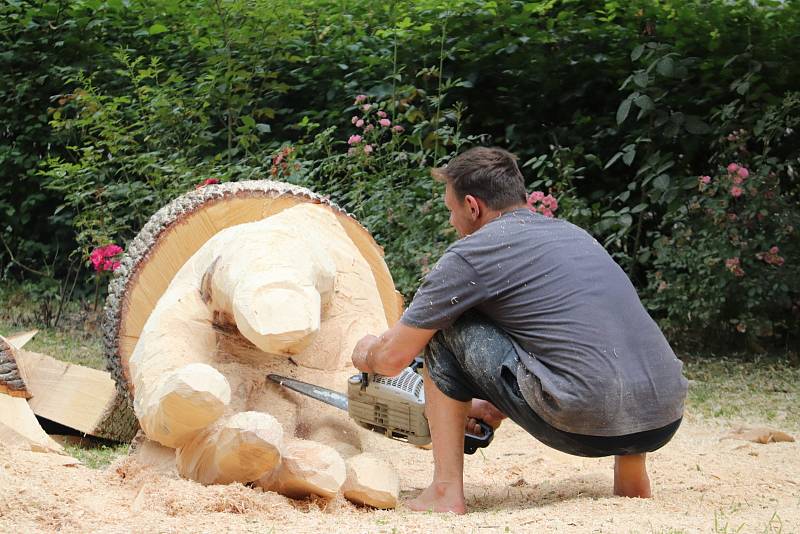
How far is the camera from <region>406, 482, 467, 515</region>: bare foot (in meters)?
2.85

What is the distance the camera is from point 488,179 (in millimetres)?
2895

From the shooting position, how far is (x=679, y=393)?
2771mm

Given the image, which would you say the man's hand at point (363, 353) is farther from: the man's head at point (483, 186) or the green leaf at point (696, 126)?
the green leaf at point (696, 126)

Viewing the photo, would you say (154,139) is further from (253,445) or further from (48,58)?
(253,445)

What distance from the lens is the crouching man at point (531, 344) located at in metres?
2.67

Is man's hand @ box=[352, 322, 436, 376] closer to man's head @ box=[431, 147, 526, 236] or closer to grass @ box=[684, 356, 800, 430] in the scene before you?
man's head @ box=[431, 147, 526, 236]

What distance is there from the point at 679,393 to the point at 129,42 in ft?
17.8

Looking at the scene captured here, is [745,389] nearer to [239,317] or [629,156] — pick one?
[629,156]

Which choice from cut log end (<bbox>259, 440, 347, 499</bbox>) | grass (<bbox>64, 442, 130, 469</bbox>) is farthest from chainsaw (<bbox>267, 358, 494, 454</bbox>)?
grass (<bbox>64, 442, 130, 469</bbox>)

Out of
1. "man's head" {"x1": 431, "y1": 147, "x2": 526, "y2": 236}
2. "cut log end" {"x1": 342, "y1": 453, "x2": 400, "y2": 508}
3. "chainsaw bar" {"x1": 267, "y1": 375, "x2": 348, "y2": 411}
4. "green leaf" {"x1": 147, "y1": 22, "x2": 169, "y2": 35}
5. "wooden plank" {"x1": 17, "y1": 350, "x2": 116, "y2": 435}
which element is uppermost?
"green leaf" {"x1": 147, "y1": 22, "x2": 169, "y2": 35}

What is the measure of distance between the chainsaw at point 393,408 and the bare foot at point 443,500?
0.17 metres

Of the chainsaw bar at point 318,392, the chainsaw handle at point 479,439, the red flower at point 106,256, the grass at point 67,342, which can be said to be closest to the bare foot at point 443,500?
the chainsaw handle at point 479,439

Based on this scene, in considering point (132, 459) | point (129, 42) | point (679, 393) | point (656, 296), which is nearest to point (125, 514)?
point (132, 459)

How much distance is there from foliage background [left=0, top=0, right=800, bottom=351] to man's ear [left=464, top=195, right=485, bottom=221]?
243 cm
